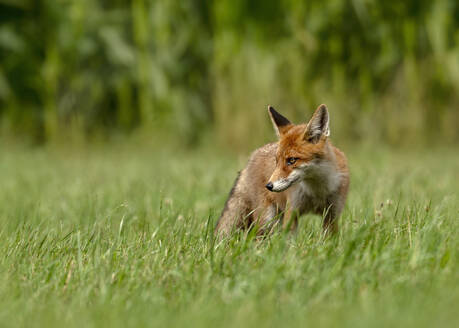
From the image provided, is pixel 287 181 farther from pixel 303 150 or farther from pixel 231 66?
pixel 231 66

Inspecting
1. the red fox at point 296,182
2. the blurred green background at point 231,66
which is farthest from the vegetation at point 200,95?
the red fox at point 296,182

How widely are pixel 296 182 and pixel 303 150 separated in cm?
21

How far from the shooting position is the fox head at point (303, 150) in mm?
4324

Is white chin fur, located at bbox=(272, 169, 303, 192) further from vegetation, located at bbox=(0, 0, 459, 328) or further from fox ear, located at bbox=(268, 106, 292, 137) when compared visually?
vegetation, located at bbox=(0, 0, 459, 328)

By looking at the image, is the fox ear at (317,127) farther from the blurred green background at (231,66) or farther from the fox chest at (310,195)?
the blurred green background at (231,66)

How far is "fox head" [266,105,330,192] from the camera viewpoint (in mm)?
4324

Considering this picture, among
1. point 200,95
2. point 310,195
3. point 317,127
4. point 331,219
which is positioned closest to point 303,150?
point 317,127

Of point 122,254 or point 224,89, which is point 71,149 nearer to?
point 224,89

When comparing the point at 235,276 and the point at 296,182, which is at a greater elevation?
the point at 296,182

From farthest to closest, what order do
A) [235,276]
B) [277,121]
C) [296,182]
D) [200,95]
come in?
1. [200,95]
2. [277,121]
3. [296,182]
4. [235,276]

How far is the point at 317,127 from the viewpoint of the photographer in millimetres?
4402

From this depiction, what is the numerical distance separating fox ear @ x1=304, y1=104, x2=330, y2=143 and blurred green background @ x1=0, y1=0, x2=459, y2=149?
6.50 meters

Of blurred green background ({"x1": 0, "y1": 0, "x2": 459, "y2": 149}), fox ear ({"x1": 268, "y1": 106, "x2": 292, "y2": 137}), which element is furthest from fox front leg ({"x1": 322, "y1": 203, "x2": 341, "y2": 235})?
blurred green background ({"x1": 0, "y1": 0, "x2": 459, "y2": 149})

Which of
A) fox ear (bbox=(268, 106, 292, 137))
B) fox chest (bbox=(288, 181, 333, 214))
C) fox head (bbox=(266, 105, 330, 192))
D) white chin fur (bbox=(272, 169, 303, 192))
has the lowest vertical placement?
fox chest (bbox=(288, 181, 333, 214))
